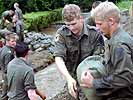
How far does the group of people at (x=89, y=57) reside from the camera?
348 centimetres

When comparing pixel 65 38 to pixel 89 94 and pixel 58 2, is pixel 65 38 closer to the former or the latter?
pixel 89 94

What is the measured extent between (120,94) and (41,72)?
8.99 m

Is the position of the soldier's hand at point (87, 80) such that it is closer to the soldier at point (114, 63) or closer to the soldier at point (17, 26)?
the soldier at point (114, 63)

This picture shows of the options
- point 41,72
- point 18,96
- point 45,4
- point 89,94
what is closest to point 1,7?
point 45,4

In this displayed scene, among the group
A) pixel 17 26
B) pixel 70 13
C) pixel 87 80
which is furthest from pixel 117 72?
pixel 17 26

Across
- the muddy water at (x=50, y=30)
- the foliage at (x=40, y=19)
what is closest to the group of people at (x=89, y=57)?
the foliage at (x=40, y=19)

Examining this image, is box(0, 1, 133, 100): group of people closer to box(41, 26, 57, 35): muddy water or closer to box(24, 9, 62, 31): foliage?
box(24, 9, 62, 31): foliage

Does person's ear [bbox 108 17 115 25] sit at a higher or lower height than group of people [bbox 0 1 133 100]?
higher

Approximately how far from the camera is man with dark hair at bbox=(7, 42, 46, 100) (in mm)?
5660

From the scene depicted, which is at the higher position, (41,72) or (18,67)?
(18,67)

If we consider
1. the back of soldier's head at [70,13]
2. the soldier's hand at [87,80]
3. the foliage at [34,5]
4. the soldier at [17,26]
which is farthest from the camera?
the foliage at [34,5]

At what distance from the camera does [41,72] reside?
492 inches

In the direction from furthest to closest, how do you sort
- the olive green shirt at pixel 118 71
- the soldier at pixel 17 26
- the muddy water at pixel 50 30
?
the muddy water at pixel 50 30
the soldier at pixel 17 26
the olive green shirt at pixel 118 71

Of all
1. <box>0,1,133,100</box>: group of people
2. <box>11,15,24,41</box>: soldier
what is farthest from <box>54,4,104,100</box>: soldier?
<box>11,15,24,41</box>: soldier
